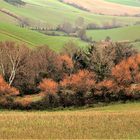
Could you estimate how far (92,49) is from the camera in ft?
289

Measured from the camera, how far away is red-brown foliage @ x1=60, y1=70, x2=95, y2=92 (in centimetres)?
7162

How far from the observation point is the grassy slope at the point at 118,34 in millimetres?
155750

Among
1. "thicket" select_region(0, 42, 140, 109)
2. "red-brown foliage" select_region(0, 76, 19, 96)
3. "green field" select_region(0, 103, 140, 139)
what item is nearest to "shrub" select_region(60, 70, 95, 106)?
"thicket" select_region(0, 42, 140, 109)

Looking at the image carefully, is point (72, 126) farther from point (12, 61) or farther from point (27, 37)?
point (27, 37)

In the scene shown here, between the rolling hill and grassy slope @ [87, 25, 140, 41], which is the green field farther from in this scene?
grassy slope @ [87, 25, 140, 41]

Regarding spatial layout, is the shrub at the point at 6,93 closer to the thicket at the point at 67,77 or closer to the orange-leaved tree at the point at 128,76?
the thicket at the point at 67,77

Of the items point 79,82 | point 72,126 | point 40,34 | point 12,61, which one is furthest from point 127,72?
point 40,34

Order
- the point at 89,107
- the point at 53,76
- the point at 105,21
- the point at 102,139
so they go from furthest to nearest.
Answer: the point at 105,21 → the point at 53,76 → the point at 89,107 → the point at 102,139

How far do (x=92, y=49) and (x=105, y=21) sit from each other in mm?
112281

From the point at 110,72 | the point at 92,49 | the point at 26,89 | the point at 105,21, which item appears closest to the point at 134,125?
the point at 110,72

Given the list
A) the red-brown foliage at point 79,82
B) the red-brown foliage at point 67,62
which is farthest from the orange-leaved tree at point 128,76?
the red-brown foliage at point 67,62

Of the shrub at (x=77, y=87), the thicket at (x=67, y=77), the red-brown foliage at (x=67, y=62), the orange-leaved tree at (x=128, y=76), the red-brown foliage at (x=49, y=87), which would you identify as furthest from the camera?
the red-brown foliage at (x=67, y=62)

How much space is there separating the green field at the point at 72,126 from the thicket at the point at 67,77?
20.6 meters

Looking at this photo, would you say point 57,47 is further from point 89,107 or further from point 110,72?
point 89,107
